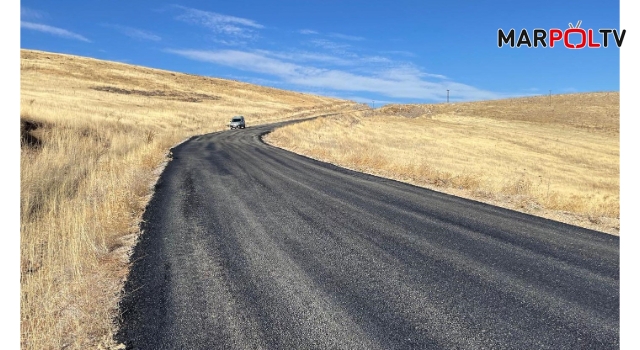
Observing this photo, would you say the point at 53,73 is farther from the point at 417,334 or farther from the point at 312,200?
the point at 417,334

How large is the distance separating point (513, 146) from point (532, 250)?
33.0 m

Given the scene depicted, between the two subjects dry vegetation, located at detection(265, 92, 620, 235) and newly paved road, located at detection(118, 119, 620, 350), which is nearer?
newly paved road, located at detection(118, 119, 620, 350)

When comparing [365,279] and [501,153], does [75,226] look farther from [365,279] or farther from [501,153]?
[501,153]

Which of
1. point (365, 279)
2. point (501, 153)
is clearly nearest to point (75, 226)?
point (365, 279)

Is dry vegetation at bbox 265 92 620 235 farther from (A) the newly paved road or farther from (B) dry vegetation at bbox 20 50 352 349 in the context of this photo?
(B) dry vegetation at bbox 20 50 352 349

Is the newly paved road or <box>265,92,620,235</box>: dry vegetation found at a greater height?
<box>265,92,620,235</box>: dry vegetation

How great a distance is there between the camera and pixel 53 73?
63.4m

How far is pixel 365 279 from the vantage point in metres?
4.52

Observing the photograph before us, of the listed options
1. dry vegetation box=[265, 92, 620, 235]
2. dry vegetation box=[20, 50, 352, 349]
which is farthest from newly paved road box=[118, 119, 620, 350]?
dry vegetation box=[265, 92, 620, 235]

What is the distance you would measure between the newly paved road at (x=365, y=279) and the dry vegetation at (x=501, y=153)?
8.29ft

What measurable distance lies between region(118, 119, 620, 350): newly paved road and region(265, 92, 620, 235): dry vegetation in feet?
8.29

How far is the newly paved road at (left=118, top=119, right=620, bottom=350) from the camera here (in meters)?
3.42

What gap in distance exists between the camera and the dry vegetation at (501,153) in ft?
33.0
